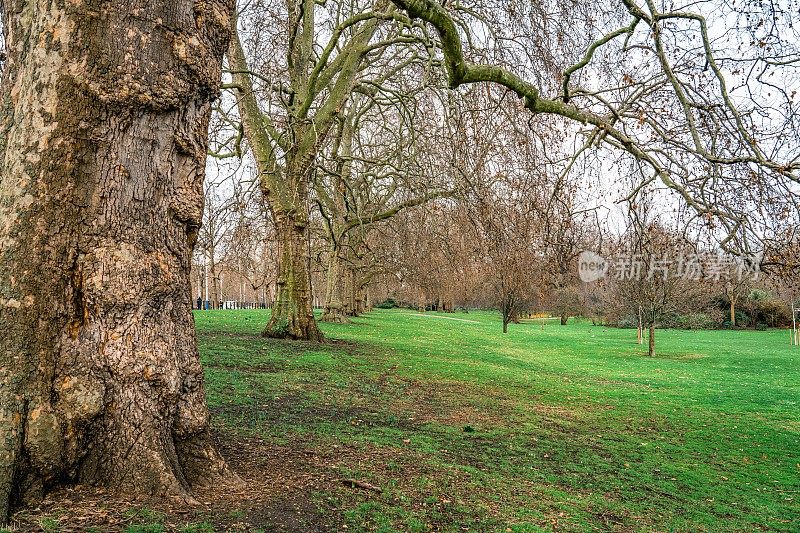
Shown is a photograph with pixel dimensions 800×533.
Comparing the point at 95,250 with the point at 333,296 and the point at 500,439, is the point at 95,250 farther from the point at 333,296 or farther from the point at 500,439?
the point at 333,296

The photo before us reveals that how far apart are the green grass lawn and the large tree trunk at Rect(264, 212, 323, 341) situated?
763 millimetres

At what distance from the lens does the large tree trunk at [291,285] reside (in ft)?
41.3

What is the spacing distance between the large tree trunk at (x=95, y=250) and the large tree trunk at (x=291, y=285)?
914 cm

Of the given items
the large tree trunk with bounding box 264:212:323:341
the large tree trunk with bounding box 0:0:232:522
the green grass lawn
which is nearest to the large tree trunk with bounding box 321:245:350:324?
the green grass lawn

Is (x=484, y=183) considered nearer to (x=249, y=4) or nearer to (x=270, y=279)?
(x=249, y=4)

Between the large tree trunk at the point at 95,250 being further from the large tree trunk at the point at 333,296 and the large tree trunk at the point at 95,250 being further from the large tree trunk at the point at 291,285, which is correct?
the large tree trunk at the point at 333,296

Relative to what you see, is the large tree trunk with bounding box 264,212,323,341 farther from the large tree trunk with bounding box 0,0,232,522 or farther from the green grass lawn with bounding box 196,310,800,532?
the large tree trunk with bounding box 0,0,232,522

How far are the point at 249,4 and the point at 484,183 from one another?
674 centimetres

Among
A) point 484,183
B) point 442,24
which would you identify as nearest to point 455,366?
point 484,183

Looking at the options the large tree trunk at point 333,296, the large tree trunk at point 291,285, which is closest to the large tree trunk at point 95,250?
the large tree trunk at point 291,285

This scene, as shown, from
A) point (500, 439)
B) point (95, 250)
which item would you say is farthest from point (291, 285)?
→ point (95, 250)

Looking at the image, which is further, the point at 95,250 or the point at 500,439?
the point at 500,439

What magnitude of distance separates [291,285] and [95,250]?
9.46 m

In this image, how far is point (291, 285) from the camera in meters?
12.6
